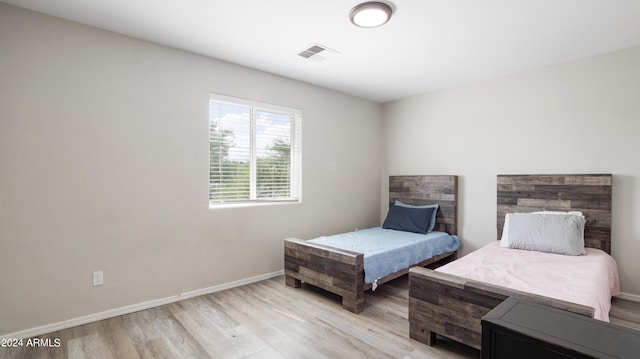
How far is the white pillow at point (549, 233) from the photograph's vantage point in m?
2.94

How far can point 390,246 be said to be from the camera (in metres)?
3.36

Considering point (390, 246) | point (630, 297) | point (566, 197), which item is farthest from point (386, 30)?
point (630, 297)

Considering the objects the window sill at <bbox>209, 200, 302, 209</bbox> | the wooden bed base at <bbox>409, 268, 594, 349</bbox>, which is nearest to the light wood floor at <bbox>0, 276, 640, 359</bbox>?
the wooden bed base at <bbox>409, 268, 594, 349</bbox>

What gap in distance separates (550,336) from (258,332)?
2.01 metres

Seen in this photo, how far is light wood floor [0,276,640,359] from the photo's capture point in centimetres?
216

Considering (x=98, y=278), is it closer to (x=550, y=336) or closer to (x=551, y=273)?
(x=550, y=336)

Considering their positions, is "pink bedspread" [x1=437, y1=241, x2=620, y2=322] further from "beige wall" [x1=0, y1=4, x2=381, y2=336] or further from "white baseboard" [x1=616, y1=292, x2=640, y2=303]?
"beige wall" [x1=0, y1=4, x2=381, y2=336]

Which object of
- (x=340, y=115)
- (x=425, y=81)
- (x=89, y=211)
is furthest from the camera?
(x=340, y=115)

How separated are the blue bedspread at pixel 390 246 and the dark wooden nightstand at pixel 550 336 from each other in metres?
1.77

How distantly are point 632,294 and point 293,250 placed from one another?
11.1 feet

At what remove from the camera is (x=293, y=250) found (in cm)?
338

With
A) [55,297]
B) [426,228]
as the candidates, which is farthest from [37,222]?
[426,228]

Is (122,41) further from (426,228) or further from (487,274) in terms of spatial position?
(426,228)

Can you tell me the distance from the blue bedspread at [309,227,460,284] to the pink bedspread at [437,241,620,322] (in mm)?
646
